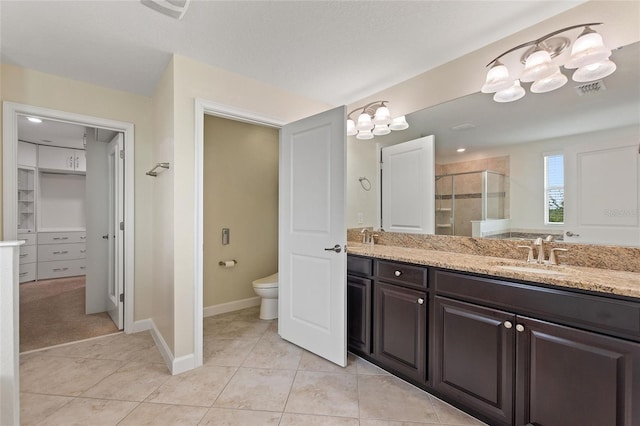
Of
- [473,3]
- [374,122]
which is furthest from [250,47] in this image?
[473,3]

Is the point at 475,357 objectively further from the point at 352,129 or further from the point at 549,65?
the point at 352,129

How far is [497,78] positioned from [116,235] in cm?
359

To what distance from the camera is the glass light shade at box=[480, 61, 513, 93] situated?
1908 millimetres

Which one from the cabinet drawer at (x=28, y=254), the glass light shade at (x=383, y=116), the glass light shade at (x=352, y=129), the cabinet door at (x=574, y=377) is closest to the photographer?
the cabinet door at (x=574, y=377)

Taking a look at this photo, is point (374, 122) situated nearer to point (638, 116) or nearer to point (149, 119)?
point (638, 116)

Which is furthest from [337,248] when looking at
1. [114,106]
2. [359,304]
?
[114,106]

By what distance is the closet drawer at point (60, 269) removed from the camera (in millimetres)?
4875

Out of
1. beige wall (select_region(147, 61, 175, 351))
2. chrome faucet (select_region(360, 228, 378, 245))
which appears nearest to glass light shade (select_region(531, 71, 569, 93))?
chrome faucet (select_region(360, 228, 378, 245))

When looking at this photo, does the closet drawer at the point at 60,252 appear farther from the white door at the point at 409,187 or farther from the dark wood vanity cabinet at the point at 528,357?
the dark wood vanity cabinet at the point at 528,357

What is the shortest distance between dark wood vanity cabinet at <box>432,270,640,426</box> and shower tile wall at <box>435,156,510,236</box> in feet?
2.21

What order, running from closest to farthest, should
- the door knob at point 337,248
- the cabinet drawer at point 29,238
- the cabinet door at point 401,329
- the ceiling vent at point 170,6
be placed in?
the ceiling vent at point 170,6 < the cabinet door at point 401,329 < the door knob at point 337,248 < the cabinet drawer at point 29,238

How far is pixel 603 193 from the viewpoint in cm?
160

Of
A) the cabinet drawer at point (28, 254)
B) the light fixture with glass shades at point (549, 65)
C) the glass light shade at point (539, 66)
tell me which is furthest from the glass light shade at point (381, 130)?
the cabinet drawer at point (28, 254)

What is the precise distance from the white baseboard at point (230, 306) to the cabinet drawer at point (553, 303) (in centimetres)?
260
